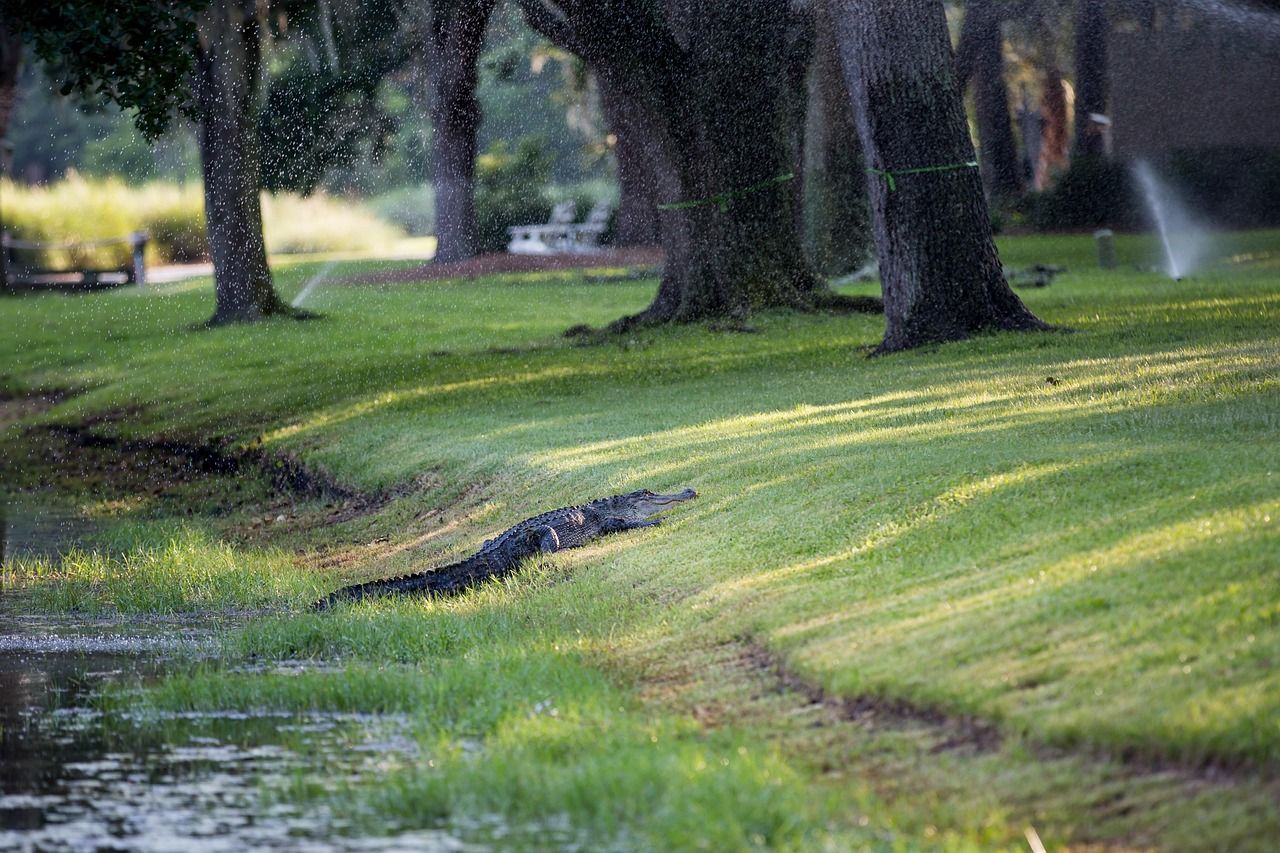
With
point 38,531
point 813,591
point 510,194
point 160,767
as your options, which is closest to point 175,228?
point 510,194

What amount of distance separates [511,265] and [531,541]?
20.8m

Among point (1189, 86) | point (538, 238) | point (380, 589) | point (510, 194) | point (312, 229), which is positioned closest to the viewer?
point (380, 589)

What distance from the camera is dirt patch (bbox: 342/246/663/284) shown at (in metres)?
28.4

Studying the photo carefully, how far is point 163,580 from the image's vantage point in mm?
9812

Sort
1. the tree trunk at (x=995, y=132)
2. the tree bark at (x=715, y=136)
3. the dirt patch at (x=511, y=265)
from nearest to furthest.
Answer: the tree bark at (x=715, y=136), the dirt patch at (x=511, y=265), the tree trunk at (x=995, y=132)

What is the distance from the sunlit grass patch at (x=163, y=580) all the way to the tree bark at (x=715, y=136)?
8.48 meters

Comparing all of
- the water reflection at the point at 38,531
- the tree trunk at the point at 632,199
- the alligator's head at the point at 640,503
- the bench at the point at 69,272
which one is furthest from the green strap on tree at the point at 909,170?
the bench at the point at 69,272

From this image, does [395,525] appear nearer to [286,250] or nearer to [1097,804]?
[1097,804]

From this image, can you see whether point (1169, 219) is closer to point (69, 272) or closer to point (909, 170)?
point (909, 170)

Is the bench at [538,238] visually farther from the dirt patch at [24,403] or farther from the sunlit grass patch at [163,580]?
the sunlit grass patch at [163,580]

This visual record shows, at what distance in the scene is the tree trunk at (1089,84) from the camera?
3155cm

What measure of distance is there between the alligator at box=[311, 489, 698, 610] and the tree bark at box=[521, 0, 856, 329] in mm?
9280

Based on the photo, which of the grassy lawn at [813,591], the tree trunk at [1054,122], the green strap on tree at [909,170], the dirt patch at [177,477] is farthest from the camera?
the tree trunk at [1054,122]

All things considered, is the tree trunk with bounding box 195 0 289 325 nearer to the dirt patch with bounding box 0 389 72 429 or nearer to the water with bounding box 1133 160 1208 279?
the dirt patch with bounding box 0 389 72 429
